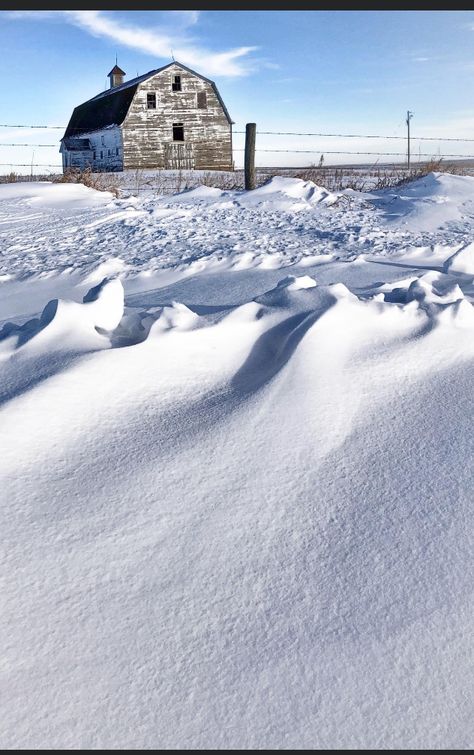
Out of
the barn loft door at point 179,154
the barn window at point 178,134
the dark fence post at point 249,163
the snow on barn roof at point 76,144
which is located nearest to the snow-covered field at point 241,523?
the dark fence post at point 249,163

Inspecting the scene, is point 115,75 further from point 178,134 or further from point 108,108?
point 178,134

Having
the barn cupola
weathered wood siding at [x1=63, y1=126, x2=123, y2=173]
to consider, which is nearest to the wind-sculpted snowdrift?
weathered wood siding at [x1=63, y1=126, x2=123, y2=173]

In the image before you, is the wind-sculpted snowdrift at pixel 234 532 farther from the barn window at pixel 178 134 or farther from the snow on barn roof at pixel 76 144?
the snow on barn roof at pixel 76 144

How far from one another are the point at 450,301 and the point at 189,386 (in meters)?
1.15

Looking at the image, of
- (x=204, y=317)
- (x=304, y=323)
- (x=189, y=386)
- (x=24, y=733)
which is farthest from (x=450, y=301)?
(x=24, y=733)

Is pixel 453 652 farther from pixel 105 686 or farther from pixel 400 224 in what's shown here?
pixel 400 224

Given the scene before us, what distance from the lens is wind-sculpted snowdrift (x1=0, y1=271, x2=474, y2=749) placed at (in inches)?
40.3

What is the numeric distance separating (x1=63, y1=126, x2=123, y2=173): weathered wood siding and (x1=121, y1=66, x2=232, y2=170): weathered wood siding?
548mm

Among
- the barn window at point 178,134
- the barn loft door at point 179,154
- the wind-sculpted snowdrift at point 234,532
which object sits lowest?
the wind-sculpted snowdrift at point 234,532

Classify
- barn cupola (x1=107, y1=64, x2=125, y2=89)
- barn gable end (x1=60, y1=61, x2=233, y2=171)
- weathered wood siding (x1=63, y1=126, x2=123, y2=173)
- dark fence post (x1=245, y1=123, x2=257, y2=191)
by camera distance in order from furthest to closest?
barn cupola (x1=107, y1=64, x2=125, y2=89), weathered wood siding (x1=63, y1=126, x2=123, y2=173), barn gable end (x1=60, y1=61, x2=233, y2=171), dark fence post (x1=245, y1=123, x2=257, y2=191)

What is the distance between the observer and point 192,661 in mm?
1089

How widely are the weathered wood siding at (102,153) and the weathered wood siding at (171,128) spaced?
55 cm

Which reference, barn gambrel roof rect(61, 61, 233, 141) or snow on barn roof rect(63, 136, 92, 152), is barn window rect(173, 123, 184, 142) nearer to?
barn gambrel roof rect(61, 61, 233, 141)

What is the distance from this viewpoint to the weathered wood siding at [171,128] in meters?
21.1
